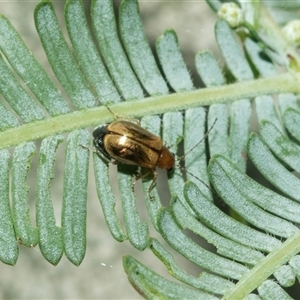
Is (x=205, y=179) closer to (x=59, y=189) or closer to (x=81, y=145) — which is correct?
(x=81, y=145)

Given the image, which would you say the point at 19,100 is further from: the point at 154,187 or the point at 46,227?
the point at 154,187

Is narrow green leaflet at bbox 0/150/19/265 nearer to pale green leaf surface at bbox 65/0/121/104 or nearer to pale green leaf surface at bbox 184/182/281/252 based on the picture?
pale green leaf surface at bbox 65/0/121/104

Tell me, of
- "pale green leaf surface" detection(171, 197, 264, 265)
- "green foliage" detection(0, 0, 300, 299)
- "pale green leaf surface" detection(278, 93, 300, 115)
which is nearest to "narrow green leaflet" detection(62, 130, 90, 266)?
"green foliage" detection(0, 0, 300, 299)

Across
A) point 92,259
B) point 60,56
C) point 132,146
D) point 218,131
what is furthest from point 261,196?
point 92,259

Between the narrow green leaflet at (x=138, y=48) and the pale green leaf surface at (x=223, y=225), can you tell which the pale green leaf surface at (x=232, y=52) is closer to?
the narrow green leaflet at (x=138, y=48)

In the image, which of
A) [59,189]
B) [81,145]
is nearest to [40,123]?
[81,145]

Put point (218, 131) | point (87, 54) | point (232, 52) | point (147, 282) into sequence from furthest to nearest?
1. point (232, 52)
2. point (218, 131)
3. point (87, 54)
4. point (147, 282)
